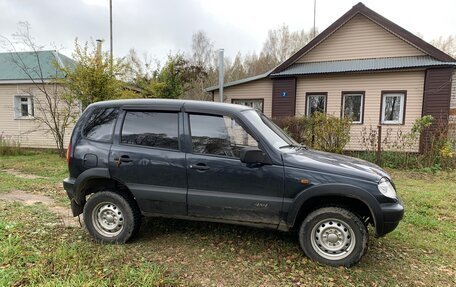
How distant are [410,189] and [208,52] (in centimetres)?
3484

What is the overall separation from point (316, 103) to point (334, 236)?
1156cm

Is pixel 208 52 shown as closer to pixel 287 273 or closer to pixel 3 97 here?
pixel 3 97

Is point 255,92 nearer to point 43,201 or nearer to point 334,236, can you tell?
point 43,201

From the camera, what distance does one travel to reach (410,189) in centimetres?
718

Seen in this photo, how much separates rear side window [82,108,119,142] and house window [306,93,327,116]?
11.3 m

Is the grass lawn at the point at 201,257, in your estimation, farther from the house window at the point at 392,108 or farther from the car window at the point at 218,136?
the house window at the point at 392,108

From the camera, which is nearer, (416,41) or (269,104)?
(416,41)

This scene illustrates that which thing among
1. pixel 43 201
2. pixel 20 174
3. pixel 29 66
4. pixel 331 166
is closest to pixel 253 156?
pixel 331 166

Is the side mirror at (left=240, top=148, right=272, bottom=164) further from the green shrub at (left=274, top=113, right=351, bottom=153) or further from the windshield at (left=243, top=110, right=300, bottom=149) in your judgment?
the green shrub at (left=274, top=113, right=351, bottom=153)

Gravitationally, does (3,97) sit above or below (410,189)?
above

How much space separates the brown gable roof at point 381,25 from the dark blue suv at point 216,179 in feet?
36.2

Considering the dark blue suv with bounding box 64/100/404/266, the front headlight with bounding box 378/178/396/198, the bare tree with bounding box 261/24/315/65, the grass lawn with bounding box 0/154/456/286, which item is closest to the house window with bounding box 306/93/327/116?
the grass lawn with bounding box 0/154/456/286

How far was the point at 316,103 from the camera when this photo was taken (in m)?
14.2

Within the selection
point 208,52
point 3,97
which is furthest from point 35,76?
point 208,52
